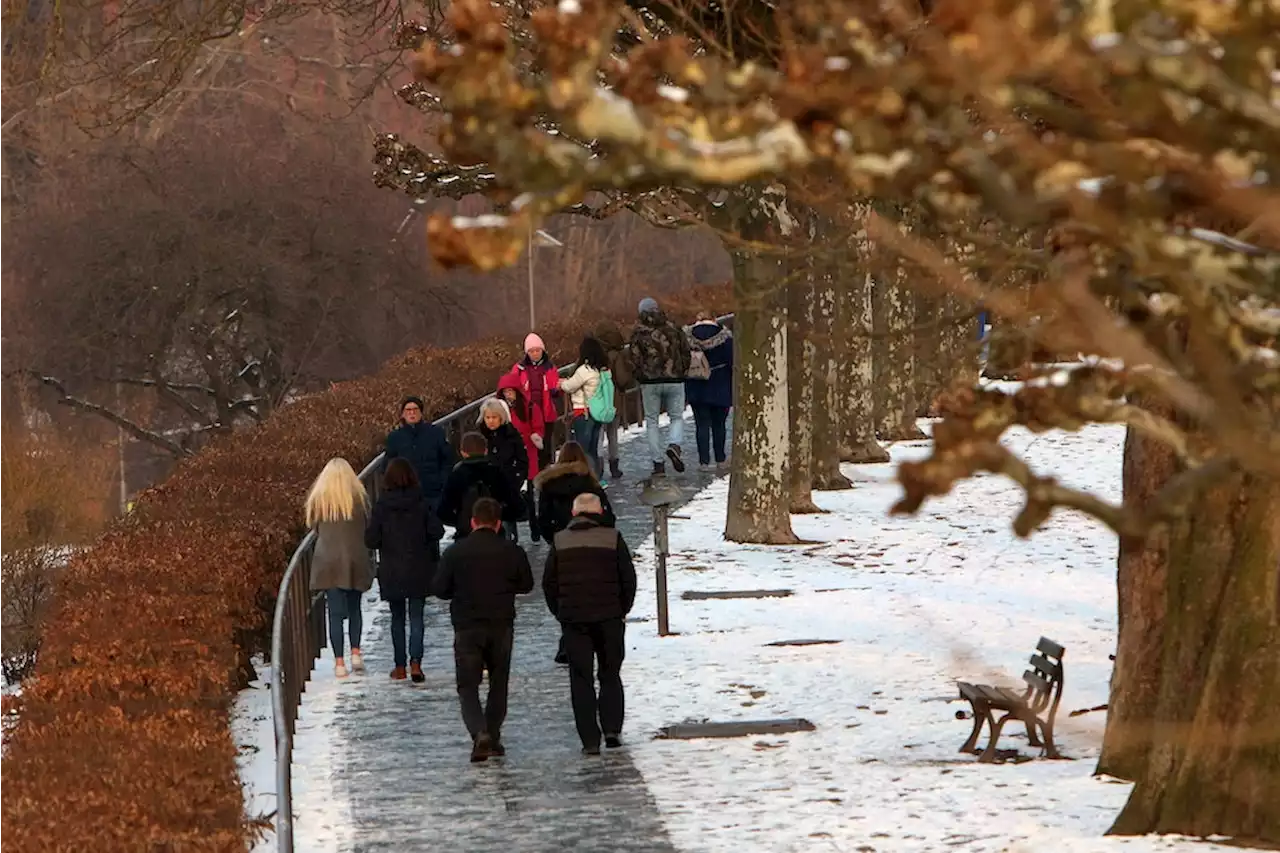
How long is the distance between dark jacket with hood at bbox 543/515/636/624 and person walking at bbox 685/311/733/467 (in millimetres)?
11231

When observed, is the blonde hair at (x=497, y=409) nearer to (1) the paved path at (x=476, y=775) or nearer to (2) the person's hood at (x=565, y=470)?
(1) the paved path at (x=476, y=775)

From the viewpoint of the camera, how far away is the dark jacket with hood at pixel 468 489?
16578 mm

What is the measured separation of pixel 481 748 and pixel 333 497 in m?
2.72

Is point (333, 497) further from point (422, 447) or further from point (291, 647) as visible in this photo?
point (422, 447)

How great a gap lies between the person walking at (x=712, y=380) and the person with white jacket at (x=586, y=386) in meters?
2.47

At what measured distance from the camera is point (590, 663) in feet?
44.7

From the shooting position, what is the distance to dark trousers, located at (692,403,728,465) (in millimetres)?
25969

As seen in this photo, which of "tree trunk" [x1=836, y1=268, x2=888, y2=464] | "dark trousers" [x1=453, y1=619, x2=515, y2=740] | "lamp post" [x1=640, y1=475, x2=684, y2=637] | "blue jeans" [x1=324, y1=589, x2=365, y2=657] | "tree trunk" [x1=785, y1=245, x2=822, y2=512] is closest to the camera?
"dark trousers" [x1=453, y1=619, x2=515, y2=740]

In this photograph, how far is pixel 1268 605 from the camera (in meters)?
11.8

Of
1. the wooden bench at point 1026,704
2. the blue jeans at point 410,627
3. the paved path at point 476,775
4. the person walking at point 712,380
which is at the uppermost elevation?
the person walking at point 712,380

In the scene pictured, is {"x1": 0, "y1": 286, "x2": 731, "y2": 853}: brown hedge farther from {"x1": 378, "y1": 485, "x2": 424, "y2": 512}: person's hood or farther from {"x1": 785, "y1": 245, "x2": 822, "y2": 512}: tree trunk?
{"x1": 785, "y1": 245, "x2": 822, "y2": 512}: tree trunk

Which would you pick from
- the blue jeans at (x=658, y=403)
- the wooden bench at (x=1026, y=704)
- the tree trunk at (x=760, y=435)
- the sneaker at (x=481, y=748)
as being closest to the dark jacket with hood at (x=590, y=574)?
the sneaker at (x=481, y=748)

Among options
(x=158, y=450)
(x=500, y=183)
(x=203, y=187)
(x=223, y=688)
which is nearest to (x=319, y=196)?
(x=203, y=187)

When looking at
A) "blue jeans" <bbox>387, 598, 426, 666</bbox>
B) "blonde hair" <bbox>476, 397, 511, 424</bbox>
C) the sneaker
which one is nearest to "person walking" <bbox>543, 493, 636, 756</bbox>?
the sneaker
